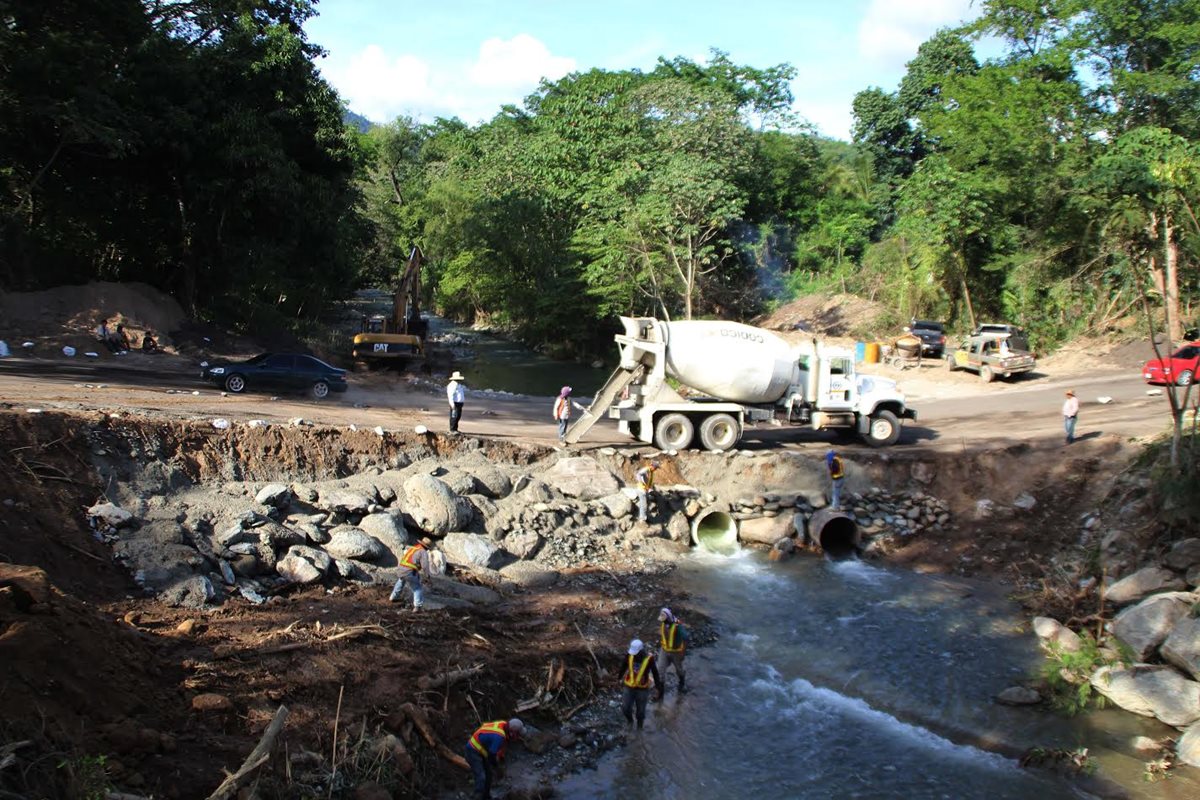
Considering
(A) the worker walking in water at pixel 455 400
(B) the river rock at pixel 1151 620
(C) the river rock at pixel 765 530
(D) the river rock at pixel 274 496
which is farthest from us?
(A) the worker walking in water at pixel 455 400

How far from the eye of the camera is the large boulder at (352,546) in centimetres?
1512

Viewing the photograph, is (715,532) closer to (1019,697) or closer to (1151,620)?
(1019,697)

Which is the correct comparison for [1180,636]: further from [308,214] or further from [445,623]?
[308,214]

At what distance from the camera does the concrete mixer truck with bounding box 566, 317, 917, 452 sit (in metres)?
21.0

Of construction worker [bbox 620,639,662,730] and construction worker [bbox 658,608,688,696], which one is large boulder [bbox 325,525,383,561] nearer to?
construction worker [bbox 658,608,688,696]

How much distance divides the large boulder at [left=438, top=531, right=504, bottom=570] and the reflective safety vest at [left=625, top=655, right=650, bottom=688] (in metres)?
5.44

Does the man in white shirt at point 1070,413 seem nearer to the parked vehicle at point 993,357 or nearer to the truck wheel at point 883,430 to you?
the truck wheel at point 883,430

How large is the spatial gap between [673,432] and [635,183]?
20.5 meters

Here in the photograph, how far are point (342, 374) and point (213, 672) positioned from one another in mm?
15985

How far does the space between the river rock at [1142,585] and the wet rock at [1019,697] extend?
3025 mm

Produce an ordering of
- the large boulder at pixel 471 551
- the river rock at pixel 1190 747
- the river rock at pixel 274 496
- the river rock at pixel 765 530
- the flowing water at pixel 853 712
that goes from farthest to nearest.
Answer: the river rock at pixel 765 530
the large boulder at pixel 471 551
the river rock at pixel 274 496
the river rock at pixel 1190 747
the flowing water at pixel 853 712

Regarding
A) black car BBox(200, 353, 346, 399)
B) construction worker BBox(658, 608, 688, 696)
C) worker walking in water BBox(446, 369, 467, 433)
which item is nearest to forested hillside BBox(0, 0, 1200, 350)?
black car BBox(200, 353, 346, 399)

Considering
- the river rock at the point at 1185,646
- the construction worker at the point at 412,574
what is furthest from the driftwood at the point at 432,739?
the river rock at the point at 1185,646

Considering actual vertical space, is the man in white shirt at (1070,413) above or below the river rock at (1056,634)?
above
